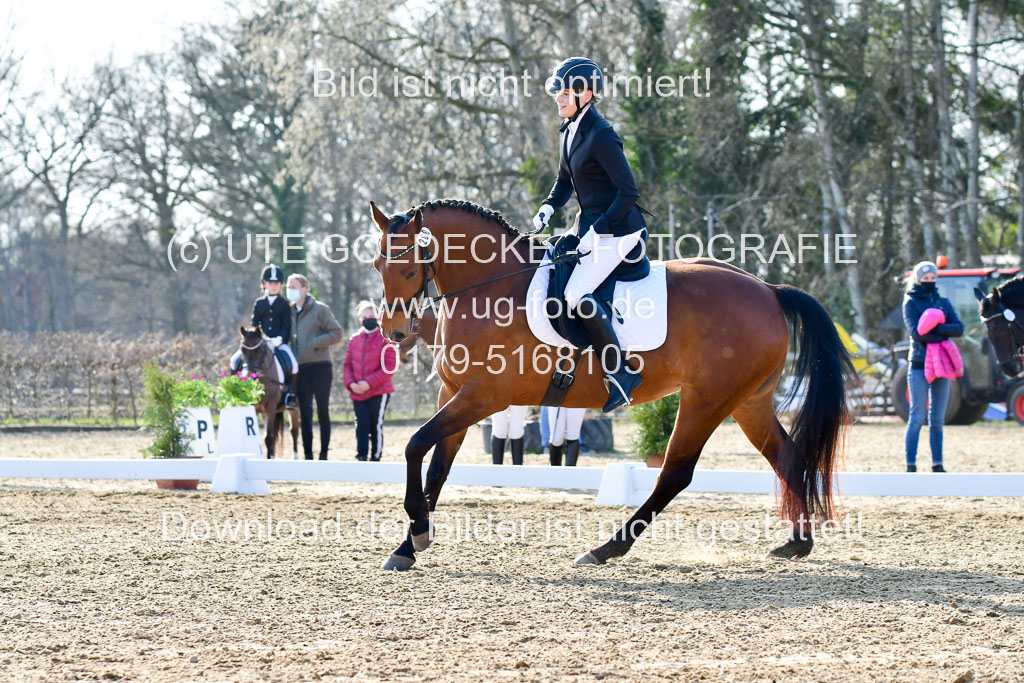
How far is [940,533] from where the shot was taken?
6801mm

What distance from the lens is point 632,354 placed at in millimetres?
5738

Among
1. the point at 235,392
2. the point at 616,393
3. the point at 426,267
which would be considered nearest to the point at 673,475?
the point at 616,393

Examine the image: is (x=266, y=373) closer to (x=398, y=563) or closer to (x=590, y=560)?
(x=398, y=563)

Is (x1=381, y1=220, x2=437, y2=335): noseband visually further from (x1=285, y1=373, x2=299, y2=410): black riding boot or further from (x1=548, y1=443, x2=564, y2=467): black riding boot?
(x1=285, y1=373, x2=299, y2=410): black riding boot

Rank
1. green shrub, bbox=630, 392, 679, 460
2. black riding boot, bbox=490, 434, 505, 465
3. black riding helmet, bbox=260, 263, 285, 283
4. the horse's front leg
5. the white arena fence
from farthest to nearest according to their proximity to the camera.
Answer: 1. black riding helmet, bbox=260, 263, 285, 283
2. green shrub, bbox=630, 392, 679, 460
3. black riding boot, bbox=490, 434, 505, 465
4. the white arena fence
5. the horse's front leg

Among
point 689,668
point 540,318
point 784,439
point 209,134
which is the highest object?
point 209,134

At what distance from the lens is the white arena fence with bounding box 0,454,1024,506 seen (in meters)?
6.82

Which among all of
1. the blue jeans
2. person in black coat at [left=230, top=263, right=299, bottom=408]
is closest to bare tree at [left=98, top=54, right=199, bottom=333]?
person in black coat at [left=230, top=263, right=299, bottom=408]

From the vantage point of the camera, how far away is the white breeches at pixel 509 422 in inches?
360

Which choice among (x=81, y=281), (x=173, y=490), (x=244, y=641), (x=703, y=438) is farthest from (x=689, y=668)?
(x=81, y=281)

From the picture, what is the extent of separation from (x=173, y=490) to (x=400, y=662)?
587cm

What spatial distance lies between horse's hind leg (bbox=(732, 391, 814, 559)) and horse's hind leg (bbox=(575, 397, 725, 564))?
33cm

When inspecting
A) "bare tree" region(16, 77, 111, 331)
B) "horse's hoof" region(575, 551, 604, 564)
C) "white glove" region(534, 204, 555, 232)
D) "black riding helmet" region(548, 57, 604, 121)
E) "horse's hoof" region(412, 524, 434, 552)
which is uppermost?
"bare tree" region(16, 77, 111, 331)

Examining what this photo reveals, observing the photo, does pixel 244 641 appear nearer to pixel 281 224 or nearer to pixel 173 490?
pixel 173 490
